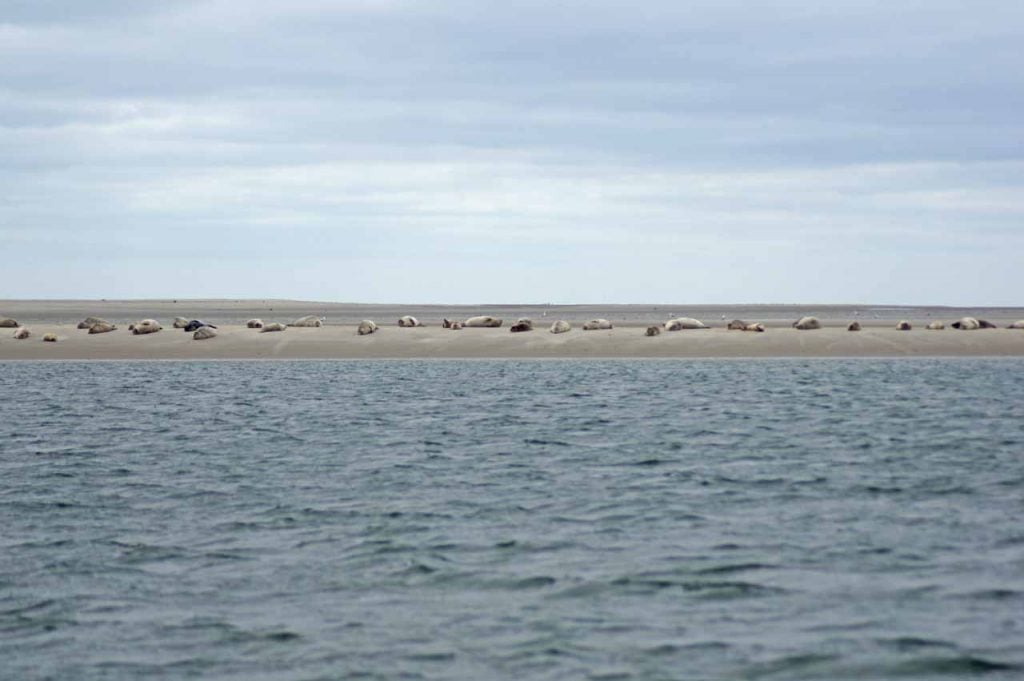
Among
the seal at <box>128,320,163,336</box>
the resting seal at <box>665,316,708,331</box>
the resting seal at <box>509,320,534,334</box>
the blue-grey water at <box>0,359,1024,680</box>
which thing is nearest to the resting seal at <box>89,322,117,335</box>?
the seal at <box>128,320,163,336</box>

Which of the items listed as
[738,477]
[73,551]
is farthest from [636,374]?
[73,551]

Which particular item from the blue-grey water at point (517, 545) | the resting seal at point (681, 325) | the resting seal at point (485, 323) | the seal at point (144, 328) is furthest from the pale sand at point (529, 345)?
the blue-grey water at point (517, 545)

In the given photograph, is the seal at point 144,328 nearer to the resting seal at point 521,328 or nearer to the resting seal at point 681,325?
the resting seal at point 521,328

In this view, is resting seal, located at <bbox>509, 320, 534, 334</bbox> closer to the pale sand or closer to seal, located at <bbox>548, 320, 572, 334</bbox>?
the pale sand

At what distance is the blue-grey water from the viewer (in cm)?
995

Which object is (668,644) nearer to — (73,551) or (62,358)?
(73,551)

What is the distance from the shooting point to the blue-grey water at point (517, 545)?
9.95 metres

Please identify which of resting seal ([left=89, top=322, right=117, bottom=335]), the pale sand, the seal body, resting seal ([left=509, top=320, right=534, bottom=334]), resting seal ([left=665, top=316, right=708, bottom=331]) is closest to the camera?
the pale sand

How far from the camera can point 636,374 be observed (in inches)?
1622

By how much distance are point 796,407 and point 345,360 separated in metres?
23.7

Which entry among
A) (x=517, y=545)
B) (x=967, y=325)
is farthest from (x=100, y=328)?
(x=517, y=545)

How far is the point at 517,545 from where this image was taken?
44.2 ft

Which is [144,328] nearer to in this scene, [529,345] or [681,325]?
[529,345]

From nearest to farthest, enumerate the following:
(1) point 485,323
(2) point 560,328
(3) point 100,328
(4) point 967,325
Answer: (4) point 967,325 < (2) point 560,328 < (3) point 100,328 < (1) point 485,323
